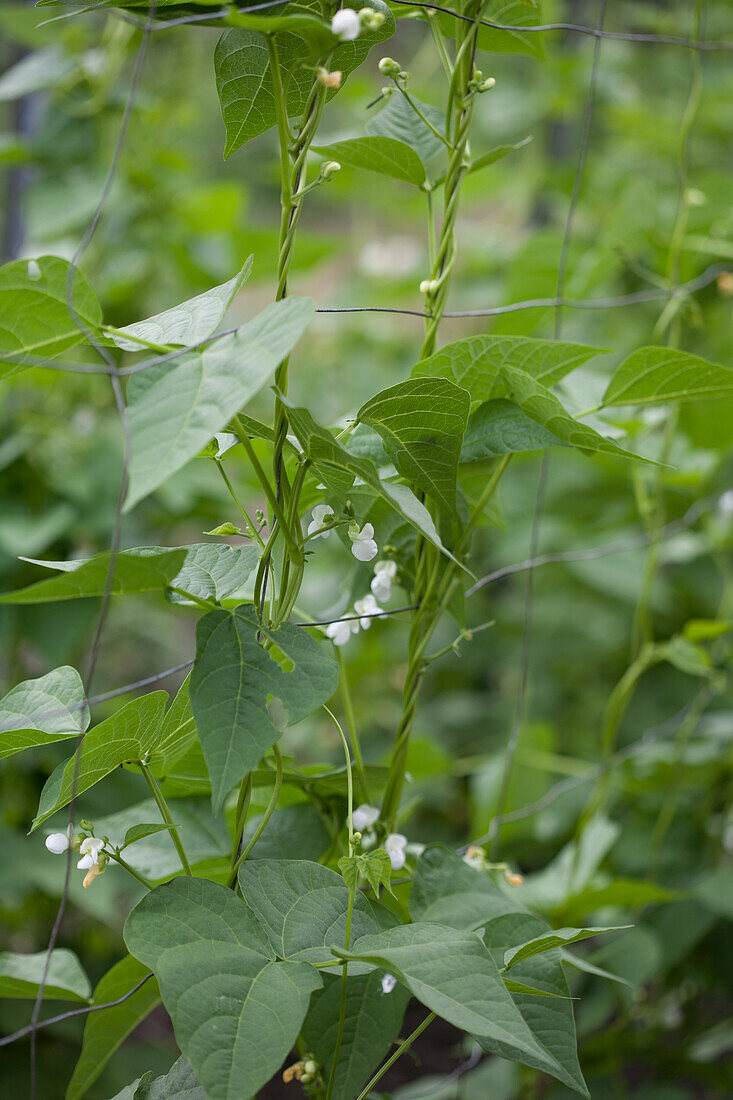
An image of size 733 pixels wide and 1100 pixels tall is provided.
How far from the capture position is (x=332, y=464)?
386 millimetres

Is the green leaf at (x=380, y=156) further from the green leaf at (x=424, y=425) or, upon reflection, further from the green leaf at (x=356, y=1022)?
the green leaf at (x=356, y=1022)

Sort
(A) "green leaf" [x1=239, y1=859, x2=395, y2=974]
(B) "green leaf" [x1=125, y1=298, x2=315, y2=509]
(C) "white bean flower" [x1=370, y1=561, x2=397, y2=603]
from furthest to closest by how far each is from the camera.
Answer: (C) "white bean flower" [x1=370, y1=561, x2=397, y2=603] < (A) "green leaf" [x1=239, y1=859, x2=395, y2=974] < (B) "green leaf" [x1=125, y1=298, x2=315, y2=509]

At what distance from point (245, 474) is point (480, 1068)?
74 centimetres

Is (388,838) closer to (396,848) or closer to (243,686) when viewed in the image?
(396,848)

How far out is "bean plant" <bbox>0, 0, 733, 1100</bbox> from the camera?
0.32 m

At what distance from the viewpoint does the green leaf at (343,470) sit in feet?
1.12

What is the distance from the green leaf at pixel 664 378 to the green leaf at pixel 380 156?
0.52ft

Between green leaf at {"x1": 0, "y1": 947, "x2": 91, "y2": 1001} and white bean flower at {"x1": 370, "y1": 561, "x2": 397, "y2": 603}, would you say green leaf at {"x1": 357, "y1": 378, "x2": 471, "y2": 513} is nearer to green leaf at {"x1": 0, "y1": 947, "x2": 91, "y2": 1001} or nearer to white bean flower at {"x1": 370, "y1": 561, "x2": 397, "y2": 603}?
white bean flower at {"x1": 370, "y1": 561, "x2": 397, "y2": 603}

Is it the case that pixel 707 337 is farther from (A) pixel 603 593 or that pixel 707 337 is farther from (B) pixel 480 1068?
(B) pixel 480 1068

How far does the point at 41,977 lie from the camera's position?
497mm

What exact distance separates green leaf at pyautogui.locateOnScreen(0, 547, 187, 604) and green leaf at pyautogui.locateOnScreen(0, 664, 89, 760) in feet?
0.25

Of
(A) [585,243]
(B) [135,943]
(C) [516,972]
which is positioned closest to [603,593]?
(A) [585,243]

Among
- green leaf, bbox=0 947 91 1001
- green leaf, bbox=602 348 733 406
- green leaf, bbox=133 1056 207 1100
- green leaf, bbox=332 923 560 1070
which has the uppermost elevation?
green leaf, bbox=602 348 733 406

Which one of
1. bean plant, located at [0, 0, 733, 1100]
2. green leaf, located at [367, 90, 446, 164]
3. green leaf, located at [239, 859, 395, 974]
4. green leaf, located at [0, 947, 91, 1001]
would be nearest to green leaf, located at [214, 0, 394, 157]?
bean plant, located at [0, 0, 733, 1100]
